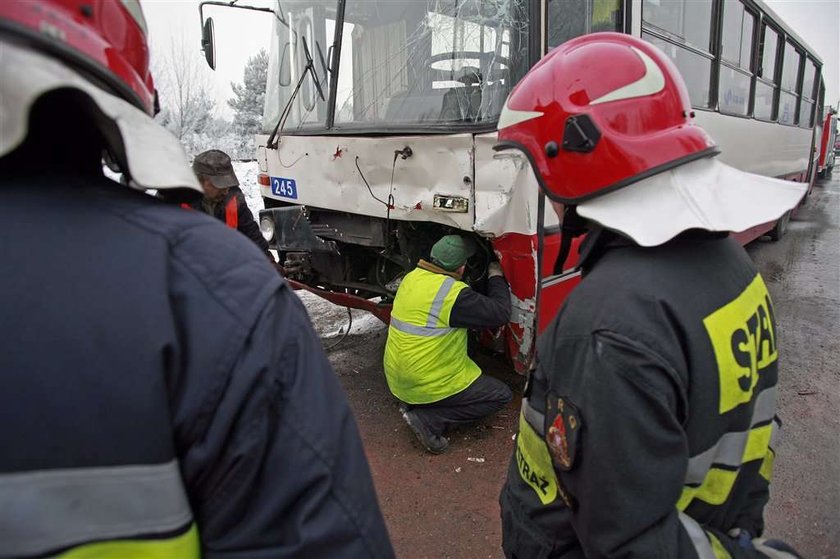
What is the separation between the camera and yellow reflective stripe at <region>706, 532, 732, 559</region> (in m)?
1.09

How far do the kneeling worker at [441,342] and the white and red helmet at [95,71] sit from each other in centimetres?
244

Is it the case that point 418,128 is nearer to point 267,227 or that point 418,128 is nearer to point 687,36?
point 267,227

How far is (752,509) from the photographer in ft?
4.33

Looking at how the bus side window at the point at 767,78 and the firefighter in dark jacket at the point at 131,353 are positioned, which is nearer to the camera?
the firefighter in dark jacket at the point at 131,353

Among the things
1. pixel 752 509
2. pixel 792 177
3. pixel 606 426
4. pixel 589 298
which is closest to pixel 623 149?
pixel 589 298

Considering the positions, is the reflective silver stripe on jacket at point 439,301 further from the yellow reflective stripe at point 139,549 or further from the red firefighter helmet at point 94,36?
the yellow reflective stripe at point 139,549

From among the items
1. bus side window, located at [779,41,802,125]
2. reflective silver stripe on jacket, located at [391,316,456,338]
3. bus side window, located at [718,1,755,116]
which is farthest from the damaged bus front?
bus side window, located at [779,41,802,125]

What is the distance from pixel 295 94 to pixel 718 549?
404 cm

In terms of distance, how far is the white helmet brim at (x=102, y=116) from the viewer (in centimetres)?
63

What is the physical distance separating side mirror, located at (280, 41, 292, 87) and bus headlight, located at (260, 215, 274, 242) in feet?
3.63

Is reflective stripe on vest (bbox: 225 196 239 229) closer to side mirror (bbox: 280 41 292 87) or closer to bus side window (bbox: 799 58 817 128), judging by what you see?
side mirror (bbox: 280 41 292 87)

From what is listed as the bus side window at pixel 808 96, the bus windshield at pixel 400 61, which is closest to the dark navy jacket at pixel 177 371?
the bus windshield at pixel 400 61

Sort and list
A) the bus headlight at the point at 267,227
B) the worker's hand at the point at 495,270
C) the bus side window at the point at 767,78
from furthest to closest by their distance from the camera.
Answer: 1. the bus side window at the point at 767,78
2. the bus headlight at the point at 267,227
3. the worker's hand at the point at 495,270

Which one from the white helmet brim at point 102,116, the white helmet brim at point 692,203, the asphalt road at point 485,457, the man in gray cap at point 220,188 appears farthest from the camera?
the man in gray cap at point 220,188
